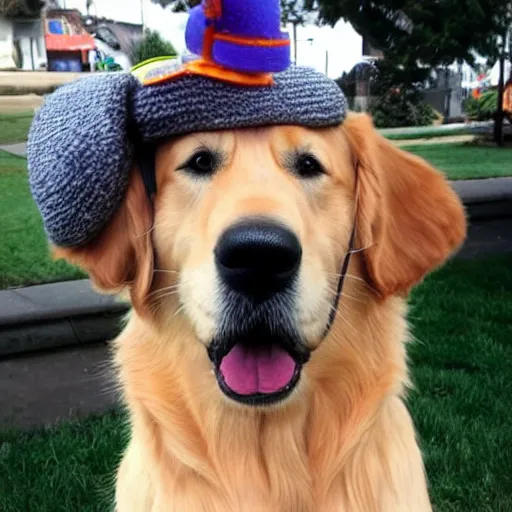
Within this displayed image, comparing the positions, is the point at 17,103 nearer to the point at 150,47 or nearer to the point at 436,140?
the point at 150,47

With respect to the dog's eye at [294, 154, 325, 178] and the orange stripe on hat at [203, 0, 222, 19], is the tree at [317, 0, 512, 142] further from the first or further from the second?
the orange stripe on hat at [203, 0, 222, 19]

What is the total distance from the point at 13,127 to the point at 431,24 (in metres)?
3.24

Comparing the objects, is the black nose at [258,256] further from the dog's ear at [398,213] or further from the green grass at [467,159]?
the green grass at [467,159]

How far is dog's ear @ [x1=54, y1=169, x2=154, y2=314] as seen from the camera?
194 centimetres

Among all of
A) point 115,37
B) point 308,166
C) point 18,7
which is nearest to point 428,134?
point 115,37

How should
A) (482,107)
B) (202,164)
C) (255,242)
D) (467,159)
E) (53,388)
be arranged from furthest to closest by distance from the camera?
(482,107) → (467,159) → (53,388) → (202,164) → (255,242)

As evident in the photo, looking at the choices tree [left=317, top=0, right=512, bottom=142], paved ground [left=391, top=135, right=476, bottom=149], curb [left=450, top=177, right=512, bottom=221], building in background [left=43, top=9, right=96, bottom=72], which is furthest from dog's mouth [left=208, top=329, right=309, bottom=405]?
paved ground [left=391, top=135, right=476, bottom=149]

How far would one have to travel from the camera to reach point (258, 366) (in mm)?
1838

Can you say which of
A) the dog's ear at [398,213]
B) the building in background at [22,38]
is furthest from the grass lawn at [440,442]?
the building in background at [22,38]

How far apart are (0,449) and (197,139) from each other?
244 centimetres

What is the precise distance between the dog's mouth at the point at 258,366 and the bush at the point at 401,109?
189 inches

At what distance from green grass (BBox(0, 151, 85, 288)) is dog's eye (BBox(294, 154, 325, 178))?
10.8 feet

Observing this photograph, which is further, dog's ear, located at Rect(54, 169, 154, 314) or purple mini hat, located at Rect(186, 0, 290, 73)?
dog's ear, located at Rect(54, 169, 154, 314)

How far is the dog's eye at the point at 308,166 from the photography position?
6.30ft
